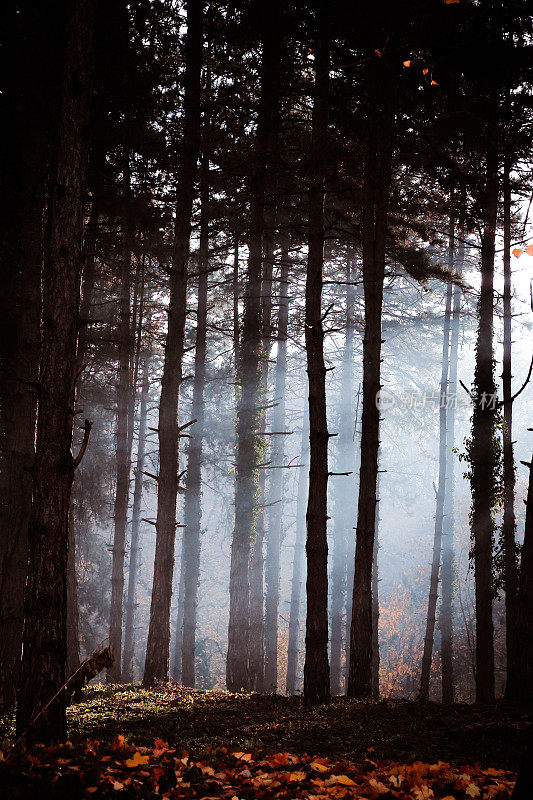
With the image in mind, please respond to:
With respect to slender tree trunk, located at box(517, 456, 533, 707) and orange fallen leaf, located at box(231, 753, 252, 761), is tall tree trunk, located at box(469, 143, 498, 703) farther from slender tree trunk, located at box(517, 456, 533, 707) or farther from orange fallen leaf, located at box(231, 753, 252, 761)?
orange fallen leaf, located at box(231, 753, 252, 761)

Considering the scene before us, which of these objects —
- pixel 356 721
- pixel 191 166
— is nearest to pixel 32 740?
pixel 356 721

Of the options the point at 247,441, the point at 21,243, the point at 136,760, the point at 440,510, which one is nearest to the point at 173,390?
the point at 21,243

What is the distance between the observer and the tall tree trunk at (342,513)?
70.1ft

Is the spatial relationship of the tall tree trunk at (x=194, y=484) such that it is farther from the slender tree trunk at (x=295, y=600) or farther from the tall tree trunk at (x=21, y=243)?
Result: the tall tree trunk at (x=21, y=243)

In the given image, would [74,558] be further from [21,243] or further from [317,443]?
[21,243]

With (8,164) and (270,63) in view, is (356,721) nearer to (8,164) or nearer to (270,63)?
(8,164)

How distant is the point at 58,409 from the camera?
526 centimetres

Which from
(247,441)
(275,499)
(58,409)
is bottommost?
(275,499)

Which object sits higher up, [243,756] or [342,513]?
[342,513]

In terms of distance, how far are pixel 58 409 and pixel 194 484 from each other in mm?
10338

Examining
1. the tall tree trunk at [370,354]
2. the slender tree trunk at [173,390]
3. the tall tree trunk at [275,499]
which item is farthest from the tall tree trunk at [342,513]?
the slender tree trunk at [173,390]

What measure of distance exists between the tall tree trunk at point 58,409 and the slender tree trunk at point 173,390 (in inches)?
165

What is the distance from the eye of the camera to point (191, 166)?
9930 millimetres

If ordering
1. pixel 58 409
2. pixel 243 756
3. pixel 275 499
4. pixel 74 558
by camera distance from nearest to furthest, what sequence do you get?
1. pixel 243 756
2. pixel 58 409
3. pixel 74 558
4. pixel 275 499
